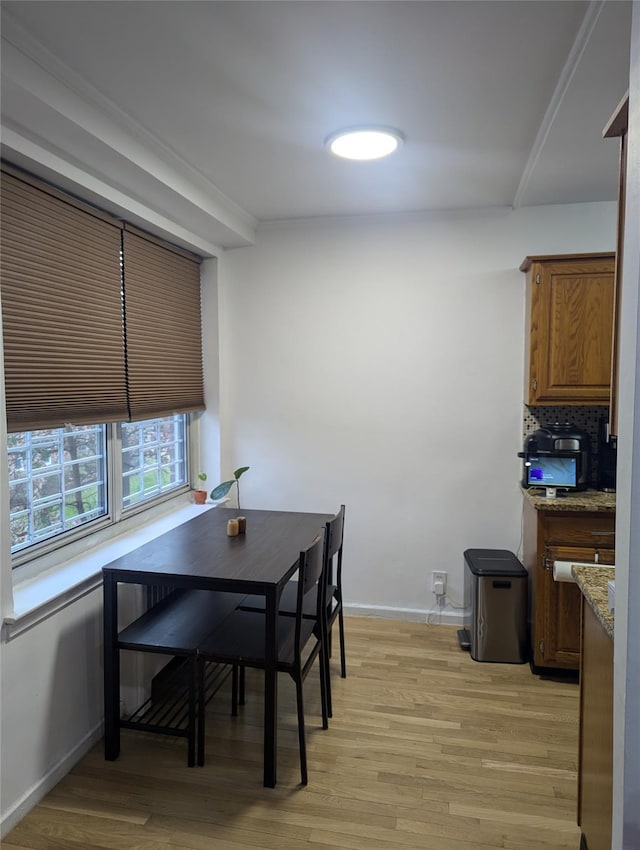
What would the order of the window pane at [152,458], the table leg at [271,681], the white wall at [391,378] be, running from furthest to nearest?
the white wall at [391,378] < the window pane at [152,458] < the table leg at [271,681]

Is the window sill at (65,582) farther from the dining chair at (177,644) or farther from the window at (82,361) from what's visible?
the dining chair at (177,644)

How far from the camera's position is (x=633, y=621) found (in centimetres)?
123

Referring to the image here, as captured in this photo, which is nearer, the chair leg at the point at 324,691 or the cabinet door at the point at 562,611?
the chair leg at the point at 324,691

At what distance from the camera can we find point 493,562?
329cm

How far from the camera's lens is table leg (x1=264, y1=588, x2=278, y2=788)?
2.12m

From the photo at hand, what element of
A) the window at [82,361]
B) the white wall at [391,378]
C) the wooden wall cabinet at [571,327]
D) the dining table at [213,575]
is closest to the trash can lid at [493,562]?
the white wall at [391,378]

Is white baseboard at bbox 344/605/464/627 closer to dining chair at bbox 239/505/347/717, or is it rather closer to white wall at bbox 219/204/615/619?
white wall at bbox 219/204/615/619

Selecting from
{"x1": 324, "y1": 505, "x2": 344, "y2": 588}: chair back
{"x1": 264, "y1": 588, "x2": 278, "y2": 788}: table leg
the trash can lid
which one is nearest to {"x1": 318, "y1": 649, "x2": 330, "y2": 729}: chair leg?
{"x1": 324, "y1": 505, "x2": 344, "y2": 588}: chair back

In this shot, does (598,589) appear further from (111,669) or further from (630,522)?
(111,669)

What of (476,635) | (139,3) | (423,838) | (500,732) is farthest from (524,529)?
(139,3)

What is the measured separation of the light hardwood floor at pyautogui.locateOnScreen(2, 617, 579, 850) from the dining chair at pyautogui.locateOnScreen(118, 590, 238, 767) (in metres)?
0.12

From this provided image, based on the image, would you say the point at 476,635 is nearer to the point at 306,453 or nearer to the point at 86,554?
the point at 306,453

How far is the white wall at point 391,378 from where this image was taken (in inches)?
138

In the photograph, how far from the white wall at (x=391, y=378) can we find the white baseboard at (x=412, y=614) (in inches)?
0.6
